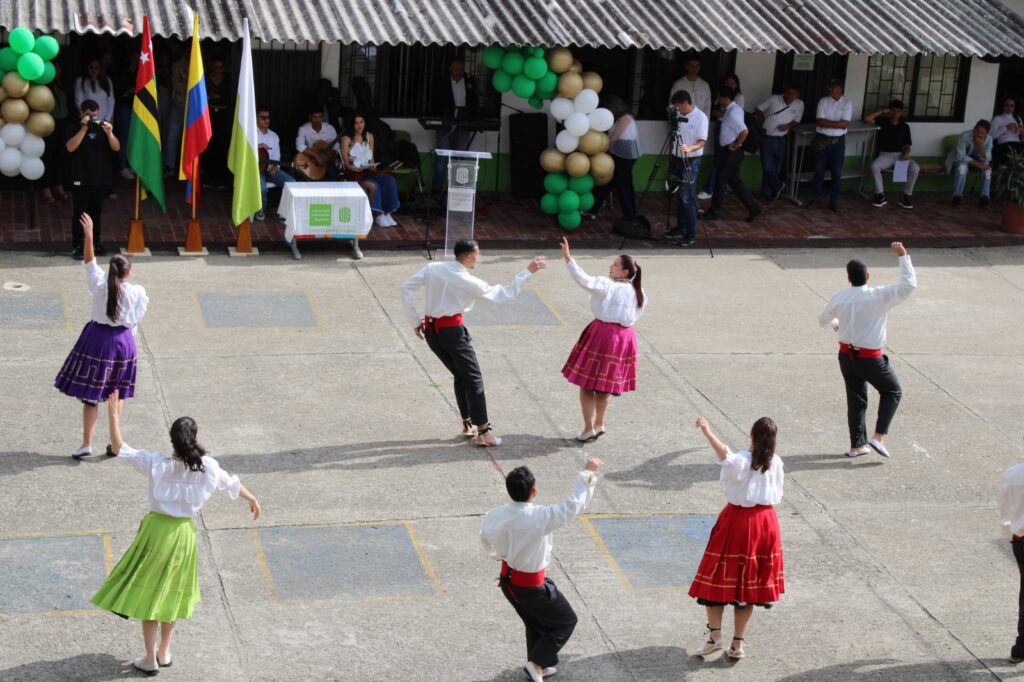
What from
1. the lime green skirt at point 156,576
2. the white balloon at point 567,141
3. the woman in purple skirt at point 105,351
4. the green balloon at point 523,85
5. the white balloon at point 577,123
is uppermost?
the green balloon at point 523,85

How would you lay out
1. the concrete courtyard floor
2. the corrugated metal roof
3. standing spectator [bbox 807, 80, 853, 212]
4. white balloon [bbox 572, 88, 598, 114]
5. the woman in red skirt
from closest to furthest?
the woman in red skirt, the concrete courtyard floor, the corrugated metal roof, white balloon [bbox 572, 88, 598, 114], standing spectator [bbox 807, 80, 853, 212]

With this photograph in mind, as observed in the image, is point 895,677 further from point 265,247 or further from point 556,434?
point 265,247

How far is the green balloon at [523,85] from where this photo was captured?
622 inches

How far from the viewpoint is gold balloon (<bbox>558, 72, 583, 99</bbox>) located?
15820 millimetres

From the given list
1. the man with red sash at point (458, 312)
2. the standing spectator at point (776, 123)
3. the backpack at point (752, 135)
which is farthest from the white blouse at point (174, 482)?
the standing spectator at point (776, 123)

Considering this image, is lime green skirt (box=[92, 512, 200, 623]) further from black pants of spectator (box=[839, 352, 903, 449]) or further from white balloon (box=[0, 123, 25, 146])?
white balloon (box=[0, 123, 25, 146])

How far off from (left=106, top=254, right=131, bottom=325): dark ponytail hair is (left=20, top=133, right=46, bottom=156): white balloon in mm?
5512

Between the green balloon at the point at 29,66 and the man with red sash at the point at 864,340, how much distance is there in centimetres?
814

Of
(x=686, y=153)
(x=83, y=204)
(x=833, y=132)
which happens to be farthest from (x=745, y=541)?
(x=833, y=132)

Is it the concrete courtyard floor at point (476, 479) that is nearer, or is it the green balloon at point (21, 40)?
the concrete courtyard floor at point (476, 479)

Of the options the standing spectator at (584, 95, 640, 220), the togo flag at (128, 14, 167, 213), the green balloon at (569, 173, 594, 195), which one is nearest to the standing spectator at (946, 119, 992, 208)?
the standing spectator at (584, 95, 640, 220)

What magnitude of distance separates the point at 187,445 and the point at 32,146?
821 centimetres

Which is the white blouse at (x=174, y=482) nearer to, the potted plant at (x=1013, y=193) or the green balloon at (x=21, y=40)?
the green balloon at (x=21, y=40)

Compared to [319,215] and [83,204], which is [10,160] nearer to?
[83,204]
